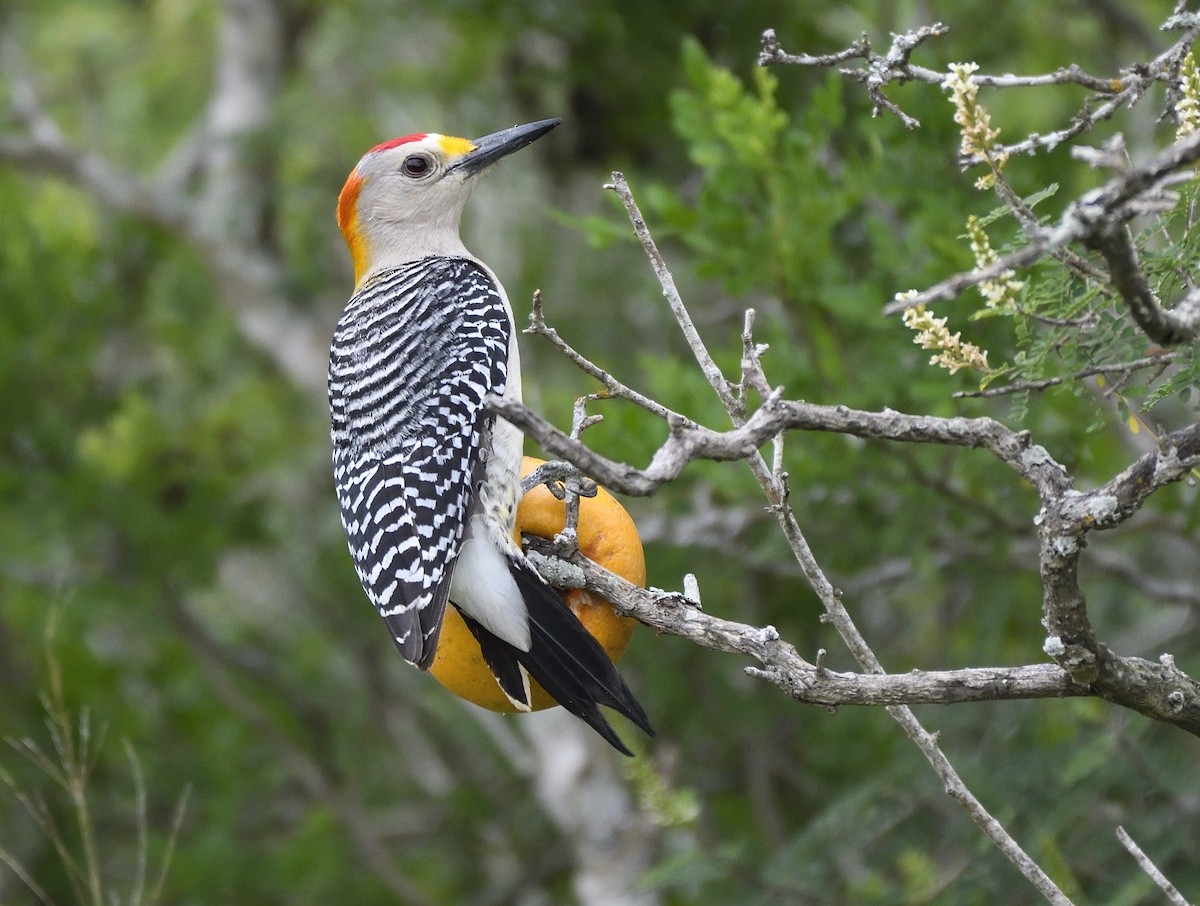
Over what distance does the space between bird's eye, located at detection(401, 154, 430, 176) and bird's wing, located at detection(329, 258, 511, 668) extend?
1.19 ft

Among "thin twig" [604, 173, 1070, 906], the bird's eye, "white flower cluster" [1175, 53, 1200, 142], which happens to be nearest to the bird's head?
the bird's eye

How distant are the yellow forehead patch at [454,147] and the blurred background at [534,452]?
64 centimetres

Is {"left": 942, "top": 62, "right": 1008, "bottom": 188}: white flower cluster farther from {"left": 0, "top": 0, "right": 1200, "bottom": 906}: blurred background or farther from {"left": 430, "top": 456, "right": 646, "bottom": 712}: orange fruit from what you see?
{"left": 0, "top": 0, "right": 1200, "bottom": 906}: blurred background

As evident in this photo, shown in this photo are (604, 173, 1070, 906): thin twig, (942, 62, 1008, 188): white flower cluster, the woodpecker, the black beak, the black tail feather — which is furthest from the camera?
the black beak

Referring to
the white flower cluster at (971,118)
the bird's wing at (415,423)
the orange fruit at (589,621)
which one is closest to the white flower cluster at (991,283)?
the white flower cluster at (971,118)

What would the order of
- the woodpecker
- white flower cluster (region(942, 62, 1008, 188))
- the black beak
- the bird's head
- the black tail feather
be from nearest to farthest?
white flower cluster (region(942, 62, 1008, 188))
the black tail feather
the woodpecker
the black beak
the bird's head

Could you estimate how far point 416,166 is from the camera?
15.0ft

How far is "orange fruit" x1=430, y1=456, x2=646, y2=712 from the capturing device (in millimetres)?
2984

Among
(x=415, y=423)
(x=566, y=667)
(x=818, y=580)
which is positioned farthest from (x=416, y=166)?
(x=818, y=580)

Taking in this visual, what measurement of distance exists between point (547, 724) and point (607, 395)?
3.94 meters

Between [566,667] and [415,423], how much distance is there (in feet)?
3.24

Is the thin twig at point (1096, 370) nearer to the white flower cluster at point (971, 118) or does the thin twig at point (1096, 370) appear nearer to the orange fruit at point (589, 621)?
the white flower cluster at point (971, 118)

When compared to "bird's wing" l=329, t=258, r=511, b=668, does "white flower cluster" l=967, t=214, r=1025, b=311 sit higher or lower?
higher

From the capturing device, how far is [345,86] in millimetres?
9359
